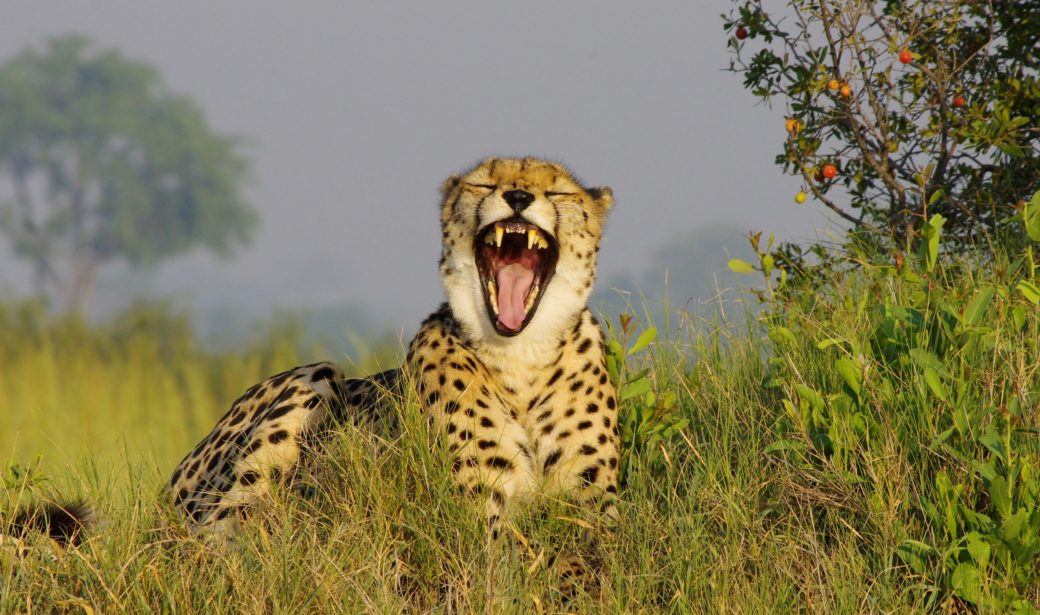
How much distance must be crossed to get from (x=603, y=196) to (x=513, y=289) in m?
0.49

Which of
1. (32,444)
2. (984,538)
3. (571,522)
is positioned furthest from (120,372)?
(984,538)

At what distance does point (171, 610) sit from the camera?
131 inches

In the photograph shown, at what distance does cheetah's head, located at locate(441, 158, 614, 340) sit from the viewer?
4.00m

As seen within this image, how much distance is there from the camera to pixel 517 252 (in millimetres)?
4172

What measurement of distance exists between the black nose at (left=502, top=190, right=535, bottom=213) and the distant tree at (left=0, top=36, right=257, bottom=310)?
31.9 meters

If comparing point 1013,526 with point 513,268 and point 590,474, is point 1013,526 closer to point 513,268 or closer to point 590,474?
point 590,474

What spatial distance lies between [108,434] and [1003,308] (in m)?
8.12

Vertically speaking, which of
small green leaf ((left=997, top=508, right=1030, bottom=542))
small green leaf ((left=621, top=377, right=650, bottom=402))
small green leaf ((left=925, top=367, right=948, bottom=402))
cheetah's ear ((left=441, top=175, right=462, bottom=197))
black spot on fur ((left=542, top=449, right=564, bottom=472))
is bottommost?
small green leaf ((left=997, top=508, right=1030, bottom=542))

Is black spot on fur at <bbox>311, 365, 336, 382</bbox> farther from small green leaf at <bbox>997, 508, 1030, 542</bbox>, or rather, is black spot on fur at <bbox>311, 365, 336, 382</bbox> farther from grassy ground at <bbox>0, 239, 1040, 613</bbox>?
small green leaf at <bbox>997, 508, 1030, 542</bbox>

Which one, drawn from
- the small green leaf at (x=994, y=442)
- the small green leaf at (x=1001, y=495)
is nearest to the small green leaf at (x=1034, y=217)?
the small green leaf at (x=994, y=442)

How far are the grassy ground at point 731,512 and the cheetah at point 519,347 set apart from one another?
11 centimetres

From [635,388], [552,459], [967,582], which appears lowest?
[967,582]

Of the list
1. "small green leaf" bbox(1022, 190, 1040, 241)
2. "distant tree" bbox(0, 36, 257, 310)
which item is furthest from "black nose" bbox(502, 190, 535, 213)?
"distant tree" bbox(0, 36, 257, 310)

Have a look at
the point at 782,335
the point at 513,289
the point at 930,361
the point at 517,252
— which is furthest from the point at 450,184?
the point at 930,361
